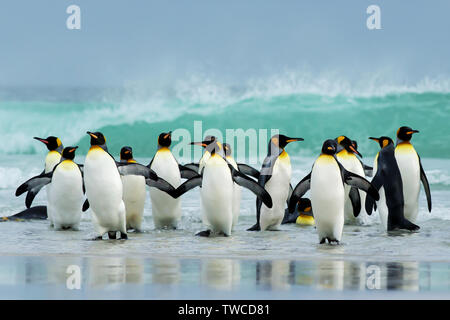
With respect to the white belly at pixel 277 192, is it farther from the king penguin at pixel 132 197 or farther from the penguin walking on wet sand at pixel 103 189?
the penguin walking on wet sand at pixel 103 189

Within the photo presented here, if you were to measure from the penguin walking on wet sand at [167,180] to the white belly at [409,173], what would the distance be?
7.93ft

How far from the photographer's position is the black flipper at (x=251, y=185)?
832 centimetres

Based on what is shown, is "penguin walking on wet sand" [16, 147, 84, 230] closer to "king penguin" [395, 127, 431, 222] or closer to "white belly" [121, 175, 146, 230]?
"white belly" [121, 175, 146, 230]

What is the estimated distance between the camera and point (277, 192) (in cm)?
887

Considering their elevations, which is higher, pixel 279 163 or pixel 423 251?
pixel 279 163

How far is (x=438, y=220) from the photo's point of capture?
1033 cm

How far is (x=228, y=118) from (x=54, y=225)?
2458 cm

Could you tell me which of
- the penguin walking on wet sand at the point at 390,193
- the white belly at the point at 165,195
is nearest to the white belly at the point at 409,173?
the penguin walking on wet sand at the point at 390,193

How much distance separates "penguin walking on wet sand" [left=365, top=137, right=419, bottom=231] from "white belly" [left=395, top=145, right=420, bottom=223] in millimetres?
280

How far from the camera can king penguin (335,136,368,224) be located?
9383mm

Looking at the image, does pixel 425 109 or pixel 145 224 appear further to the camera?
pixel 425 109
